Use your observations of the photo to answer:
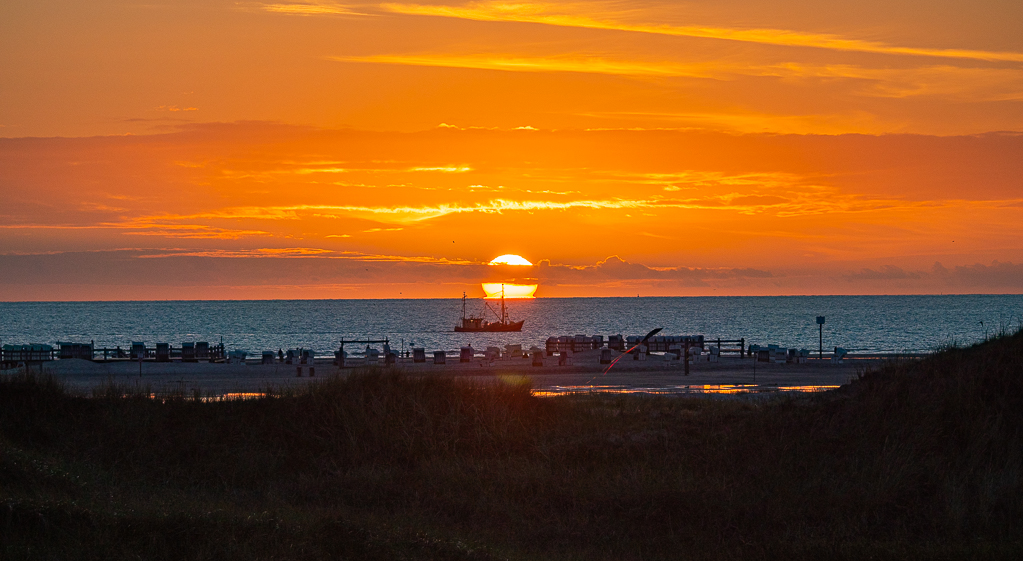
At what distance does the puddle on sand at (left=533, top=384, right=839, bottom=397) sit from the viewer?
3164 centimetres

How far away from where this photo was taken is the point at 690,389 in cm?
3328

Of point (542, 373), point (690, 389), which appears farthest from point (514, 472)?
point (542, 373)

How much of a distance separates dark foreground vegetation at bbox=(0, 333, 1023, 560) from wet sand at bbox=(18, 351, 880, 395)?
11.6m

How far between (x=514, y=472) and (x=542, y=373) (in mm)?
25695

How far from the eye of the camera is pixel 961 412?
18.1 metres

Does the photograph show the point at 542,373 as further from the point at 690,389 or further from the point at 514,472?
the point at 514,472

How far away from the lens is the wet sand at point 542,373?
35556 mm

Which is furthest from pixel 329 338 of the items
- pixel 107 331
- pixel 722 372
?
pixel 722 372

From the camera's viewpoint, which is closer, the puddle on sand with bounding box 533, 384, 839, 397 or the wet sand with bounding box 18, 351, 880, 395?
the puddle on sand with bounding box 533, 384, 839, 397

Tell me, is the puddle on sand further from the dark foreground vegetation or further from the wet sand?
the dark foreground vegetation

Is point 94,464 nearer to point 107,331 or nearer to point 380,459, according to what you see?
point 380,459

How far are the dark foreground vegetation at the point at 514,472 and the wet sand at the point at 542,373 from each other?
1155 cm

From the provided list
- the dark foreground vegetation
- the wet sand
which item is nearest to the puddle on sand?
the wet sand

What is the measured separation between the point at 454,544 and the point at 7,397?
13948mm
